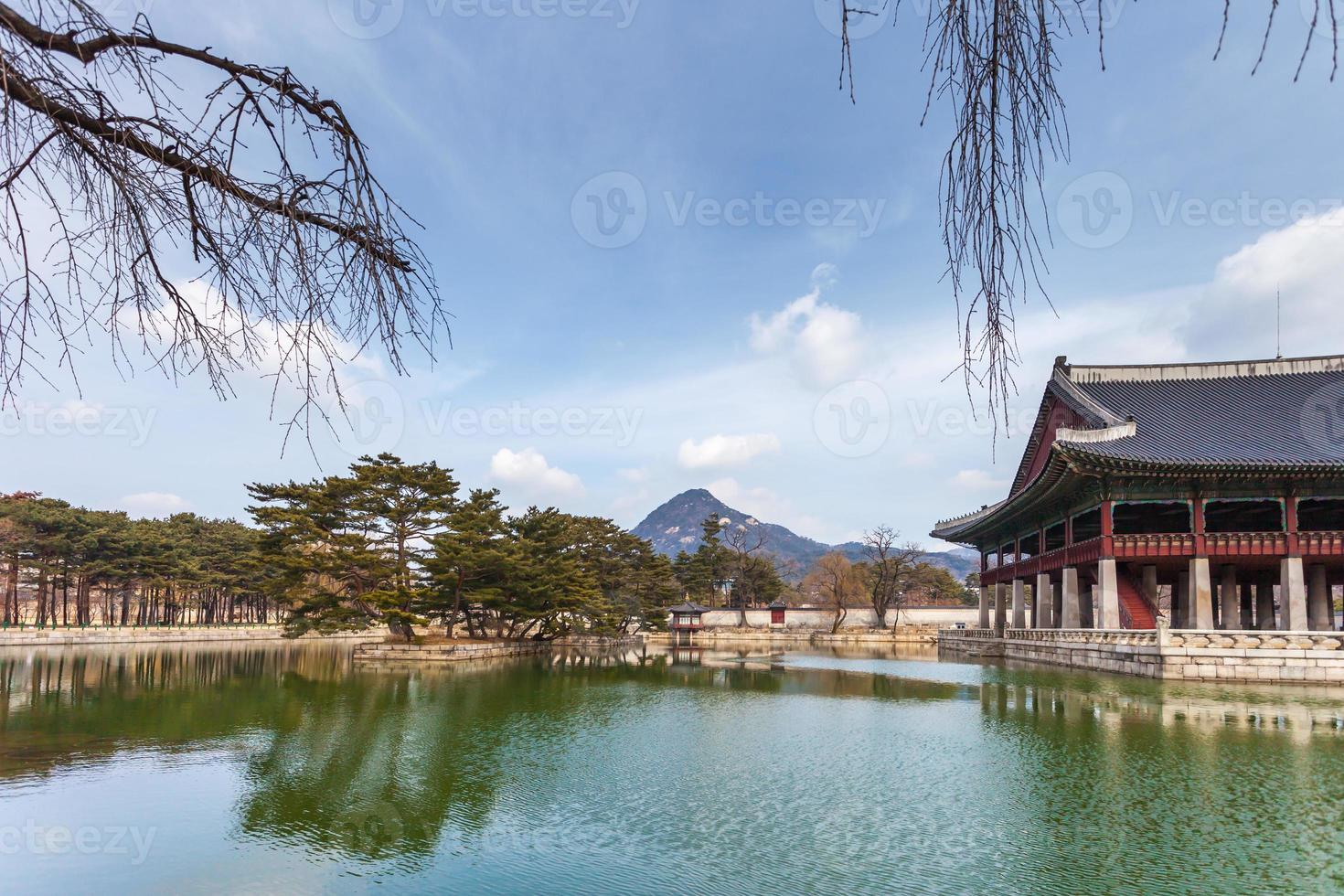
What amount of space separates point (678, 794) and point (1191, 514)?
69.7ft

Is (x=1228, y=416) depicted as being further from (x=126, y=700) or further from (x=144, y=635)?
(x=144, y=635)

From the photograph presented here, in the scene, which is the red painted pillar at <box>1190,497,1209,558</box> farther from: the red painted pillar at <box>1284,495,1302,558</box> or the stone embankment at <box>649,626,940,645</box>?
the stone embankment at <box>649,626,940,645</box>

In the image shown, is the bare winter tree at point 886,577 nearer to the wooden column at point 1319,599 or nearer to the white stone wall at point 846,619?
the white stone wall at point 846,619

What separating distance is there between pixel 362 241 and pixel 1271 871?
28.5 feet

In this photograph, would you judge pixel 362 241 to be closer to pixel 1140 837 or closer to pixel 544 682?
pixel 1140 837

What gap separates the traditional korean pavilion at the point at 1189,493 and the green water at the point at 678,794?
6.39 metres

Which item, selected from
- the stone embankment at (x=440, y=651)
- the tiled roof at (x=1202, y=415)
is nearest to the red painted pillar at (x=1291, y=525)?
the tiled roof at (x=1202, y=415)

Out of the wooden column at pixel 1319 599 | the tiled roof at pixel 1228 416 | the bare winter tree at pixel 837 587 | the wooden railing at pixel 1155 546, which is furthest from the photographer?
the bare winter tree at pixel 837 587

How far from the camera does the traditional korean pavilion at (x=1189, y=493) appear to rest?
23.0 m

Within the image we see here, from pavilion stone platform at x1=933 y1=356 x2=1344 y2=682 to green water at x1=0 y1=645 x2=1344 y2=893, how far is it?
289cm

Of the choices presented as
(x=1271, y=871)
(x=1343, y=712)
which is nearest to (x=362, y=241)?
(x=1271, y=871)

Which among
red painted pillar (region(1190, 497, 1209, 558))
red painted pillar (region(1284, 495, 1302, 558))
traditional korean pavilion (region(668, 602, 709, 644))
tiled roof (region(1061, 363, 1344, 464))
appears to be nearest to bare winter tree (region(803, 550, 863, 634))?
traditional korean pavilion (region(668, 602, 709, 644))

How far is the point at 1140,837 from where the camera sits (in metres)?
7.69

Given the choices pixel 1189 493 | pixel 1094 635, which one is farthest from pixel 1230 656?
pixel 1189 493
